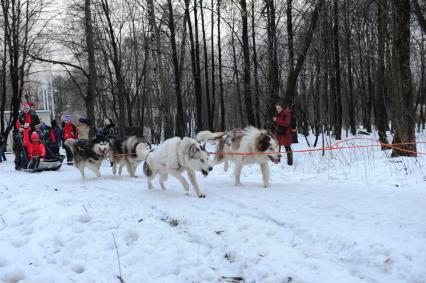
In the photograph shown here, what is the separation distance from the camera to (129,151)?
933cm

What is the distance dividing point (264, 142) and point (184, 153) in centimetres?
166

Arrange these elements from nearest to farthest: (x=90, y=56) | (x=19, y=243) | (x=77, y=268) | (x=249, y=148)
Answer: (x=77, y=268) < (x=19, y=243) < (x=249, y=148) < (x=90, y=56)

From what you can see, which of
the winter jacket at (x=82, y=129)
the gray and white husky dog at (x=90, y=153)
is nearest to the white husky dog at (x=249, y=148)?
the gray and white husky dog at (x=90, y=153)

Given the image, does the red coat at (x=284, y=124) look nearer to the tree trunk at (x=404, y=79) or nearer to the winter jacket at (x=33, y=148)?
the tree trunk at (x=404, y=79)

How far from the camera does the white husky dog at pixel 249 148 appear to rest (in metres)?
7.20

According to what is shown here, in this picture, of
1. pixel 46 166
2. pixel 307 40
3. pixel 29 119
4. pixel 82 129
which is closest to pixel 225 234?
pixel 307 40

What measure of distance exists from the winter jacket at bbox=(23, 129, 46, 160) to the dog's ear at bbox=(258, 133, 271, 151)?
807 centimetres

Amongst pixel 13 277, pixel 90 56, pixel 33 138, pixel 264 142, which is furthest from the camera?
pixel 90 56

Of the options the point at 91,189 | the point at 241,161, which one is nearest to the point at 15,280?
the point at 91,189

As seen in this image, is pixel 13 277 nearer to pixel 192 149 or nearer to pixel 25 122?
pixel 192 149

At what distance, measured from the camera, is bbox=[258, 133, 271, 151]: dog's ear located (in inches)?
283

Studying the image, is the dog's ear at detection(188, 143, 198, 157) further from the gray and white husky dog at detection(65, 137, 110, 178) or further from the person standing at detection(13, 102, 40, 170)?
the person standing at detection(13, 102, 40, 170)

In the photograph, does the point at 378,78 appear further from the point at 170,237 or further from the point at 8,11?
the point at 8,11

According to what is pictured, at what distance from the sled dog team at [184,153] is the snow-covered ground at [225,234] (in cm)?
47
